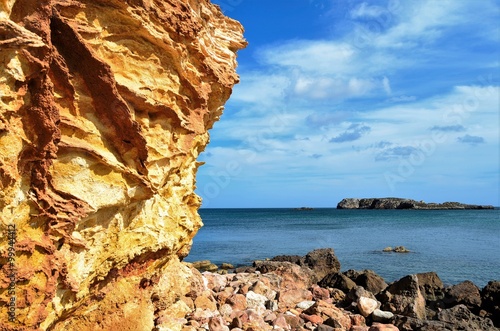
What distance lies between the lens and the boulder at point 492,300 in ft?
63.7

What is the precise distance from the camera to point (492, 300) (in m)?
20.0

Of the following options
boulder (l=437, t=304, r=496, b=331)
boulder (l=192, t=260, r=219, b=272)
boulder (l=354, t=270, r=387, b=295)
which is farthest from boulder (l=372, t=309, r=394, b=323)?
boulder (l=192, t=260, r=219, b=272)

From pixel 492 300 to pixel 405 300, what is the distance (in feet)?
16.3

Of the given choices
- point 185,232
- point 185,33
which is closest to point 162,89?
point 185,33

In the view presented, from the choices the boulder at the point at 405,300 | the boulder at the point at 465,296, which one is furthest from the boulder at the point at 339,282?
the boulder at the point at 465,296

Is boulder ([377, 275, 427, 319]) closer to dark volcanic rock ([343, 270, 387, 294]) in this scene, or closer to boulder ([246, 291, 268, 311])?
dark volcanic rock ([343, 270, 387, 294])

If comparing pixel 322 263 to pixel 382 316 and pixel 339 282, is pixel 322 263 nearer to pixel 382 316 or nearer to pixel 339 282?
pixel 339 282

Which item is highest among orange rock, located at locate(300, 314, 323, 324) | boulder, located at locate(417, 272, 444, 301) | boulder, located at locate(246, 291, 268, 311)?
boulder, located at locate(246, 291, 268, 311)

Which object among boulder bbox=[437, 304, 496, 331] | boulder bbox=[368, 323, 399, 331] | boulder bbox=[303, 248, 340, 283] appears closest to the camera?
boulder bbox=[368, 323, 399, 331]

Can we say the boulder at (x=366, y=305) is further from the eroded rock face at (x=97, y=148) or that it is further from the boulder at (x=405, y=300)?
the eroded rock face at (x=97, y=148)

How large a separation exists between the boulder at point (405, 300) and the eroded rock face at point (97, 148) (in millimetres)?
9601

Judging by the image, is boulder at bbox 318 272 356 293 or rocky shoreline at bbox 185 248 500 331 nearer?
rocky shoreline at bbox 185 248 500 331

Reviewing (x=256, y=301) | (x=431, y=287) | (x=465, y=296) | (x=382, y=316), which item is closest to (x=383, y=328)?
(x=382, y=316)

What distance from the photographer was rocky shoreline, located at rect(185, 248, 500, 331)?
14.5 metres
